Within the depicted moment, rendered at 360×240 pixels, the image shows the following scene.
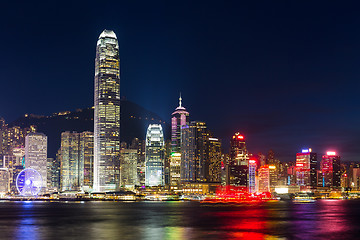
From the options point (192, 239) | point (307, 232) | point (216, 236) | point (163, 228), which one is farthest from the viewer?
point (163, 228)

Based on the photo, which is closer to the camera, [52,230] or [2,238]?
[2,238]

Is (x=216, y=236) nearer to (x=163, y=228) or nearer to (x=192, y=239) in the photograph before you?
(x=192, y=239)

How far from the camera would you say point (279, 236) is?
90938mm

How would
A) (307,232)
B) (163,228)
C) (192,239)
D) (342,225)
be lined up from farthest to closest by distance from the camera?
(342,225), (163,228), (307,232), (192,239)

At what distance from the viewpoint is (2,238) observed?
89.1m

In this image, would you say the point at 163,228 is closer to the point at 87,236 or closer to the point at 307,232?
the point at 87,236

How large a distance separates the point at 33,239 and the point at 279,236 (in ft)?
136

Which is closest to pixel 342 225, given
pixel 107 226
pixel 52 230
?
pixel 107 226

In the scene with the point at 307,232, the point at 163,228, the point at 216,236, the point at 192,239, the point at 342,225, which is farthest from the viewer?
the point at 342,225

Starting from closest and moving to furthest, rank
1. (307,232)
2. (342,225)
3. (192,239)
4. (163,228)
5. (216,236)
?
(192,239), (216,236), (307,232), (163,228), (342,225)

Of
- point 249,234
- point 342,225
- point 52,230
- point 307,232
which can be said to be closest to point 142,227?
point 52,230

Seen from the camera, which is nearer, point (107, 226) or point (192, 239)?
point (192, 239)

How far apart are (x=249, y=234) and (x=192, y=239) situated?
13023 millimetres

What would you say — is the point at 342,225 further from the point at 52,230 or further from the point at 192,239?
the point at 52,230
